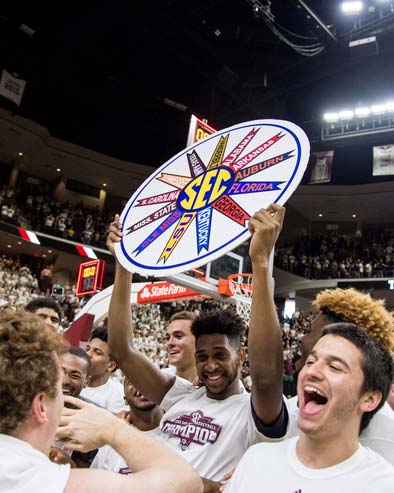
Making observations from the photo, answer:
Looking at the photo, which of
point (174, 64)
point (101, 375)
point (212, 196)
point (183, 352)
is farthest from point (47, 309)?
point (174, 64)

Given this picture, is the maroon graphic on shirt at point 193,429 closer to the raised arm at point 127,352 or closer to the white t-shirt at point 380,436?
the raised arm at point 127,352

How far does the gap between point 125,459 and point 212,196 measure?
1191 mm

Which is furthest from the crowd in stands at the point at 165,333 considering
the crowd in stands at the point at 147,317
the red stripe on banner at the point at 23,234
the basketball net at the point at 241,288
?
the red stripe on banner at the point at 23,234

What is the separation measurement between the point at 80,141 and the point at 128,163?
252 centimetres

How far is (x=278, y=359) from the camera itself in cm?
185

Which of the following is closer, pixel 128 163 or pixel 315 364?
pixel 315 364

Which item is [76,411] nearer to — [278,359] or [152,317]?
[278,359]

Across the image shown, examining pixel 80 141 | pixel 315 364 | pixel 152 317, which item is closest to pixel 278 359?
pixel 315 364

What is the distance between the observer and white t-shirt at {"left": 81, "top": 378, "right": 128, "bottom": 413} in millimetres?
4523

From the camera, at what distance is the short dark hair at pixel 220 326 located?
246 centimetres

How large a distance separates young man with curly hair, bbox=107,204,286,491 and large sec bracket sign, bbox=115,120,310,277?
0.34 ft

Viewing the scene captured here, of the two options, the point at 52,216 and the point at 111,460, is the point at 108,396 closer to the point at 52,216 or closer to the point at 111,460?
the point at 111,460

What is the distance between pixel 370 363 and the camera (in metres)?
1.70

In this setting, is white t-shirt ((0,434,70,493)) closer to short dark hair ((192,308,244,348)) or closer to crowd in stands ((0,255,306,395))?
short dark hair ((192,308,244,348))
